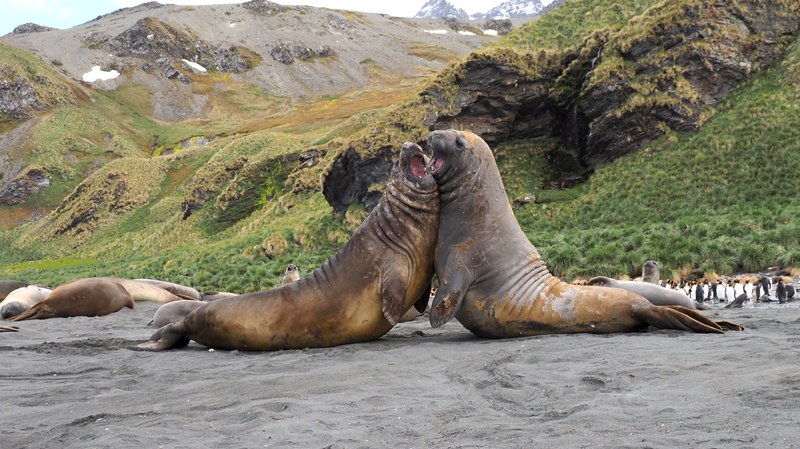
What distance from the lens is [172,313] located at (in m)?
10.6

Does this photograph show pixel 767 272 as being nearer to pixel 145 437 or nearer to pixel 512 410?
pixel 512 410

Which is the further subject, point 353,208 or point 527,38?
point 527,38

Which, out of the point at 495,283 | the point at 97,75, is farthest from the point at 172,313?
the point at 97,75

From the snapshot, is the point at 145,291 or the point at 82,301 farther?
the point at 145,291

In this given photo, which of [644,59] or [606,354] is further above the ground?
[644,59]

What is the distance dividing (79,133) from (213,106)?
29.9 meters

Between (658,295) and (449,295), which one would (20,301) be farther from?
(658,295)

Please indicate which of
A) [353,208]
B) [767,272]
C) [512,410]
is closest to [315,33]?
[353,208]

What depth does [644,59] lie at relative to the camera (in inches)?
1147

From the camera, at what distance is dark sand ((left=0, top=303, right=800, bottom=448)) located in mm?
3482

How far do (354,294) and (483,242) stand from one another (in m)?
1.50

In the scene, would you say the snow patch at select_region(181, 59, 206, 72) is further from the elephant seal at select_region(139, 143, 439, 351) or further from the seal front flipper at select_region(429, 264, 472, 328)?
the seal front flipper at select_region(429, 264, 472, 328)

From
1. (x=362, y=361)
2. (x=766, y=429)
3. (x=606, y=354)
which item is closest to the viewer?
(x=766, y=429)

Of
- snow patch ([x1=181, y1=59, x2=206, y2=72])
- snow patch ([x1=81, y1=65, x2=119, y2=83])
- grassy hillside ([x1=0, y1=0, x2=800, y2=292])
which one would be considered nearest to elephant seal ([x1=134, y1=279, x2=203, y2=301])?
grassy hillside ([x1=0, y1=0, x2=800, y2=292])
